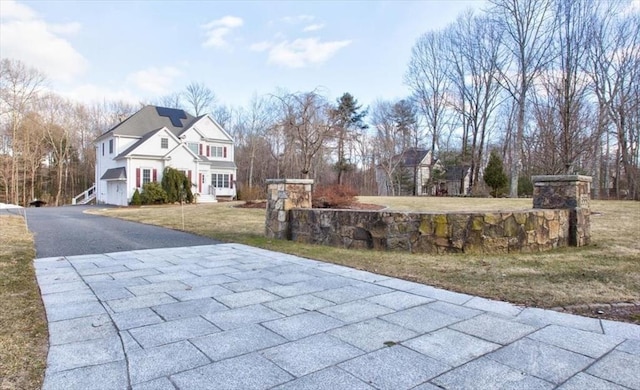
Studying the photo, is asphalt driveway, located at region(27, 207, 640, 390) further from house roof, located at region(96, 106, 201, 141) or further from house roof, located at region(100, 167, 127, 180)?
house roof, located at region(96, 106, 201, 141)

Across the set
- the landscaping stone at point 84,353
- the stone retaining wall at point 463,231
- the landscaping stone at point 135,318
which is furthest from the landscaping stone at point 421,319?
the stone retaining wall at point 463,231

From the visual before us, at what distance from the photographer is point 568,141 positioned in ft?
38.1

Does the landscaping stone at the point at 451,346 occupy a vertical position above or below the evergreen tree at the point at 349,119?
below

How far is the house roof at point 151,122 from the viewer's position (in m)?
26.6

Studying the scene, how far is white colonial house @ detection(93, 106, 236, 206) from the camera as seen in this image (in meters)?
24.5

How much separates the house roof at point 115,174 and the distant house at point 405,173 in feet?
62.6

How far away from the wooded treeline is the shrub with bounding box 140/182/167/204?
6.66m

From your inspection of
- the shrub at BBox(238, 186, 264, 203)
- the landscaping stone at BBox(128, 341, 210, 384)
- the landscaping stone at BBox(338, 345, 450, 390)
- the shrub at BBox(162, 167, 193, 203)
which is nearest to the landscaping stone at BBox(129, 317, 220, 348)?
the landscaping stone at BBox(128, 341, 210, 384)

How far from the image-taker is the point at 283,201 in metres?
7.95

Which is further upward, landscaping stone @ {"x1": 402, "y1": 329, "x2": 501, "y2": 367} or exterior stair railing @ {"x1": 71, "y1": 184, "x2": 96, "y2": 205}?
exterior stair railing @ {"x1": 71, "y1": 184, "x2": 96, "y2": 205}

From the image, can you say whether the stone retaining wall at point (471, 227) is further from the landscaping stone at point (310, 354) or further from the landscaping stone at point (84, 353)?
the landscaping stone at point (84, 353)

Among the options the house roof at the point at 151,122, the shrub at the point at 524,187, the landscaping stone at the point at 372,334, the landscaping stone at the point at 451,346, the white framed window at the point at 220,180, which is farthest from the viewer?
the white framed window at the point at 220,180

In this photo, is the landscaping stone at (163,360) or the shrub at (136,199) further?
the shrub at (136,199)

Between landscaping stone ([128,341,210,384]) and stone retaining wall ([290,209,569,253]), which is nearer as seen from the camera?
landscaping stone ([128,341,210,384])
